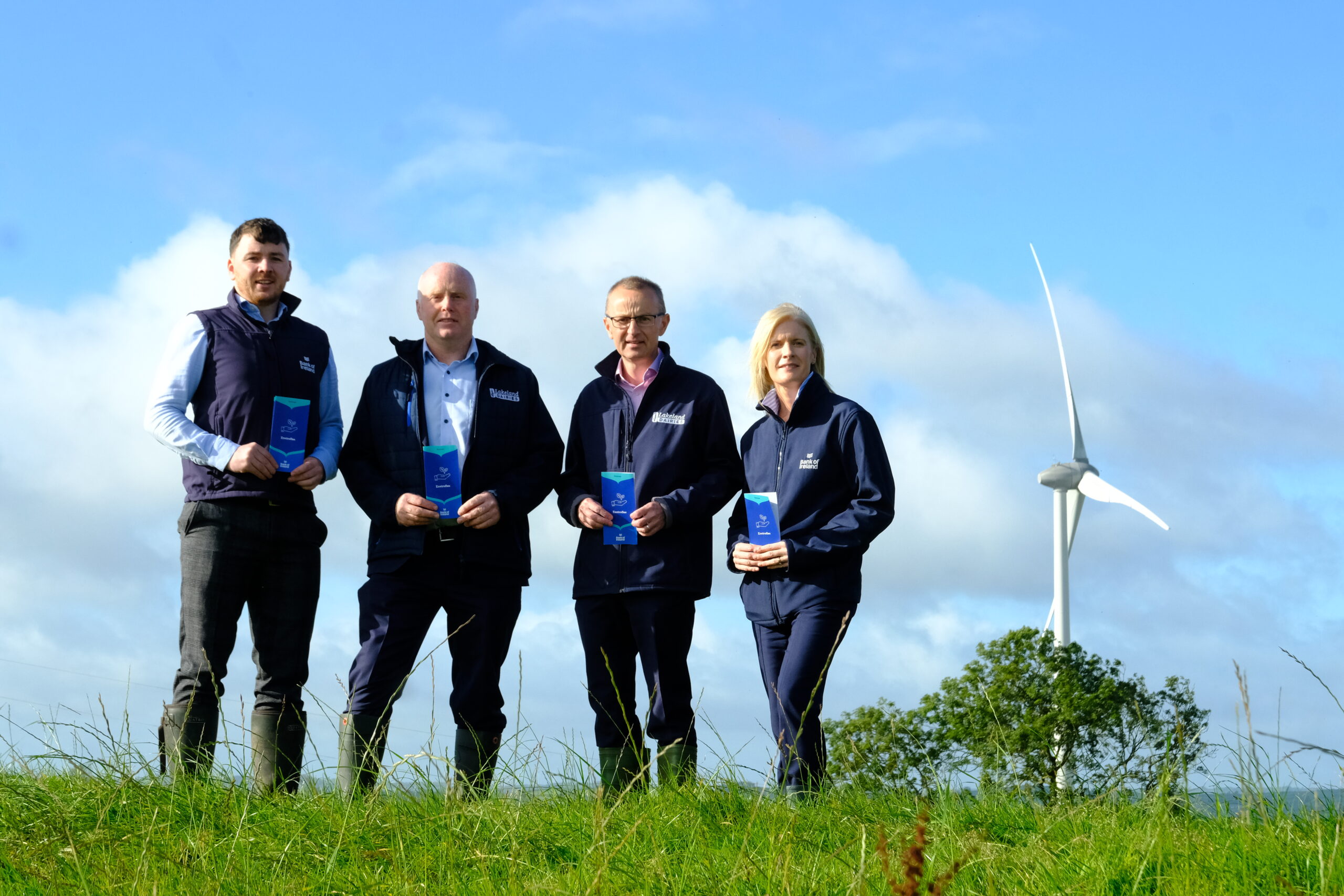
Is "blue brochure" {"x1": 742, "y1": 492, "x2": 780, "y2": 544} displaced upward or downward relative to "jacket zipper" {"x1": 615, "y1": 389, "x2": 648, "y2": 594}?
downward

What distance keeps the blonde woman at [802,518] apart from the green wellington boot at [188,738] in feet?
7.61

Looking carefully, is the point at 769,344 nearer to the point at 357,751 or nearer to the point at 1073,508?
the point at 357,751

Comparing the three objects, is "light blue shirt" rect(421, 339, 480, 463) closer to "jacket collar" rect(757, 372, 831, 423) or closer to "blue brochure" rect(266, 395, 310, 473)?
"blue brochure" rect(266, 395, 310, 473)

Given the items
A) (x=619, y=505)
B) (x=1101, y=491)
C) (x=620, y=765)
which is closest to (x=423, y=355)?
(x=619, y=505)

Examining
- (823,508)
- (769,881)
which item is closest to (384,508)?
(823,508)

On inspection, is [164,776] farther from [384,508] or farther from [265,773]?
[384,508]

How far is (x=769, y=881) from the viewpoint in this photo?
3.54 metres

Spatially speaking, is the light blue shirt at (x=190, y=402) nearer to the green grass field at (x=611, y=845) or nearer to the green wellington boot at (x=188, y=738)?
the green wellington boot at (x=188, y=738)

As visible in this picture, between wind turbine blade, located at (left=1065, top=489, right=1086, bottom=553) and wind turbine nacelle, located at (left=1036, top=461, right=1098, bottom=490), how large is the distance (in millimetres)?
123

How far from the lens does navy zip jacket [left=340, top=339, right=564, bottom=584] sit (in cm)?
621

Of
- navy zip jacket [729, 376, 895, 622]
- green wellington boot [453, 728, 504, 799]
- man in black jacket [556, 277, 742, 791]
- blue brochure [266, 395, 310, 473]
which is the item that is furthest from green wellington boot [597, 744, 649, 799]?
blue brochure [266, 395, 310, 473]

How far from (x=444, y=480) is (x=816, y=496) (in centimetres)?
169

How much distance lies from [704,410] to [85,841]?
323 centimetres

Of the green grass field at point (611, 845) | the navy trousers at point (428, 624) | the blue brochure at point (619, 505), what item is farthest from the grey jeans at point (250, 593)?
the blue brochure at point (619, 505)
